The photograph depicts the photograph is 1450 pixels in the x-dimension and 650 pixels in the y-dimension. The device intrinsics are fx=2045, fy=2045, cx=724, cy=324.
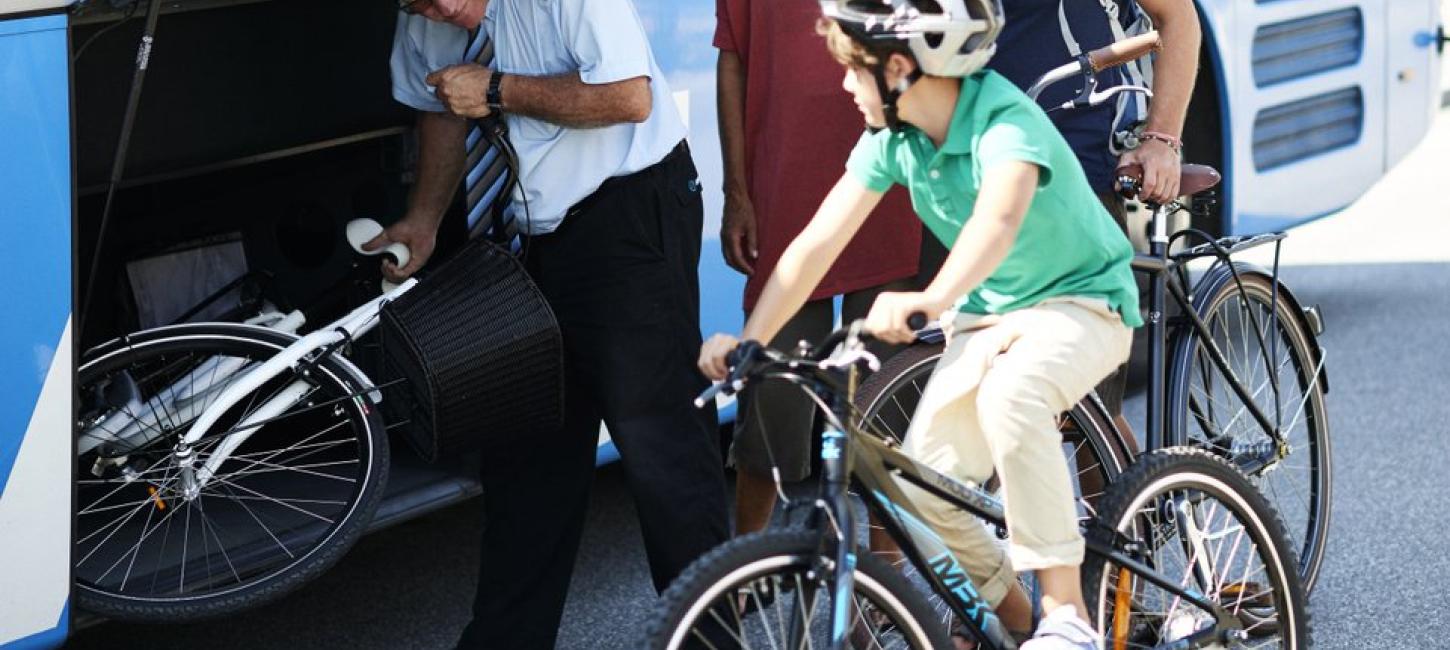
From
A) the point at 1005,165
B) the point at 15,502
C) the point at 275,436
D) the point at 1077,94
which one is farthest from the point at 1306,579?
the point at 15,502

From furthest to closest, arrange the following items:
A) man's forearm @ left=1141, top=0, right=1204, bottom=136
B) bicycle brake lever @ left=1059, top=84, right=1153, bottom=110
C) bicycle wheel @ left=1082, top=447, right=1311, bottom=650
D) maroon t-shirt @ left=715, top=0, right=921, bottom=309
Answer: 1. maroon t-shirt @ left=715, top=0, right=921, bottom=309
2. man's forearm @ left=1141, top=0, right=1204, bottom=136
3. bicycle brake lever @ left=1059, top=84, right=1153, bottom=110
4. bicycle wheel @ left=1082, top=447, right=1311, bottom=650

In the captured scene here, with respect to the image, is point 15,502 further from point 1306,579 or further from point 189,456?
point 1306,579

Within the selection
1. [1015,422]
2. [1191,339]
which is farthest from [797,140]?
[1015,422]

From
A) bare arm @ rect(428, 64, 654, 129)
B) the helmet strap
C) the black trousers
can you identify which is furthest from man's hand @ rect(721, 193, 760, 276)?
the helmet strap

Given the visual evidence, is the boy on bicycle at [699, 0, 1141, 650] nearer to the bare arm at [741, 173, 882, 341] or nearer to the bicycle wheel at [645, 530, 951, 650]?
the bare arm at [741, 173, 882, 341]

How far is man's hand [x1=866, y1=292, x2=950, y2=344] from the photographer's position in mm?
3084

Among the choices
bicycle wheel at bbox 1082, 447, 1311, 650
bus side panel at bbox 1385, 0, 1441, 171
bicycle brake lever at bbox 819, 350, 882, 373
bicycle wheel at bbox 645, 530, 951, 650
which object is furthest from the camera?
bus side panel at bbox 1385, 0, 1441, 171

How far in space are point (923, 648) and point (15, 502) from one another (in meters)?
1.74

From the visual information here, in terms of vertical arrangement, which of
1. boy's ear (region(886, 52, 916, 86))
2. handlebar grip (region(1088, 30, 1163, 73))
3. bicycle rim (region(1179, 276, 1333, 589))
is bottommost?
bicycle rim (region(1179, 276, 1333, 589))

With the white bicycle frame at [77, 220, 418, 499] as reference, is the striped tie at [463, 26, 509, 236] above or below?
above

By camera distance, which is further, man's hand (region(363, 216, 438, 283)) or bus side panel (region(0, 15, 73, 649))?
man's hand (region(363, 216, 438, 283))

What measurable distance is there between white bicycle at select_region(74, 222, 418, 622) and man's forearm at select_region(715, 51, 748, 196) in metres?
0.77

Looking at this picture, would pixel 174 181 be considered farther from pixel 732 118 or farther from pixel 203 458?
pixel 732 118

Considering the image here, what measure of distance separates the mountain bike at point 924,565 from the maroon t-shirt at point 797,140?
97 centimetres
